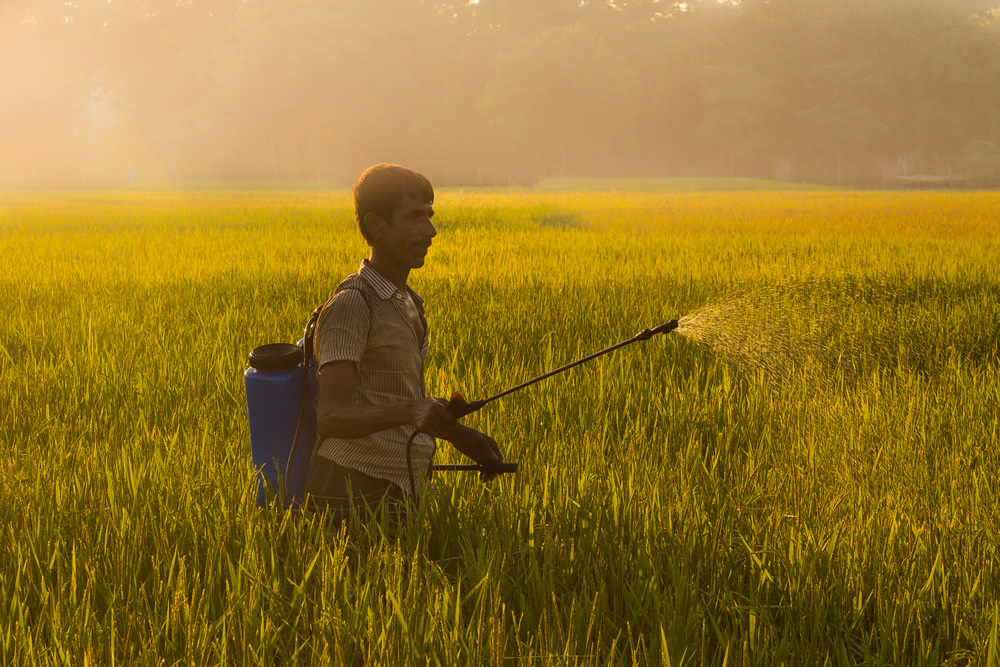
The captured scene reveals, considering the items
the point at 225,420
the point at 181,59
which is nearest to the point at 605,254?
the point at 225,420

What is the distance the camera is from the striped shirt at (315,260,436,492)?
6.94 ft

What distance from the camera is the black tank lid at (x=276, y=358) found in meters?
2.22

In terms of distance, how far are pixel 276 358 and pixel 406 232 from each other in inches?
20.0

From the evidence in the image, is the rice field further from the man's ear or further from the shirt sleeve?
the man's ear

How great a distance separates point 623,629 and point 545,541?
1.22 feet

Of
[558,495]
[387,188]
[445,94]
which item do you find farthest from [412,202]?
[445,94]

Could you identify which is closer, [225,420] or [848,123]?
[225,420]

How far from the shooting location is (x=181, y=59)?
6519 centimetres

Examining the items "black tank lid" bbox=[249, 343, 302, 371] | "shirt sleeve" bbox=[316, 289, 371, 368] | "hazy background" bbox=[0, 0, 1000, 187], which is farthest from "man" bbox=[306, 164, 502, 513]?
"hazy background" bbox=[0, 0, 1000, 187]

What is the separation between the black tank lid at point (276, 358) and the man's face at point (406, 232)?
0.39m

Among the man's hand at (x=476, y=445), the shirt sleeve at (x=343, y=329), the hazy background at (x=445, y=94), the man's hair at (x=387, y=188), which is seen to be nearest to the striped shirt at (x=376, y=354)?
the shirt sleeve at (x=343, y=329)

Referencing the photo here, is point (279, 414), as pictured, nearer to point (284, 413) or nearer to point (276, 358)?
point (284, 413)

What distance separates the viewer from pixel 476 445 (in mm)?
2029

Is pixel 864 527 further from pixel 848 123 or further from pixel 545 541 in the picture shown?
pixel 848 123
